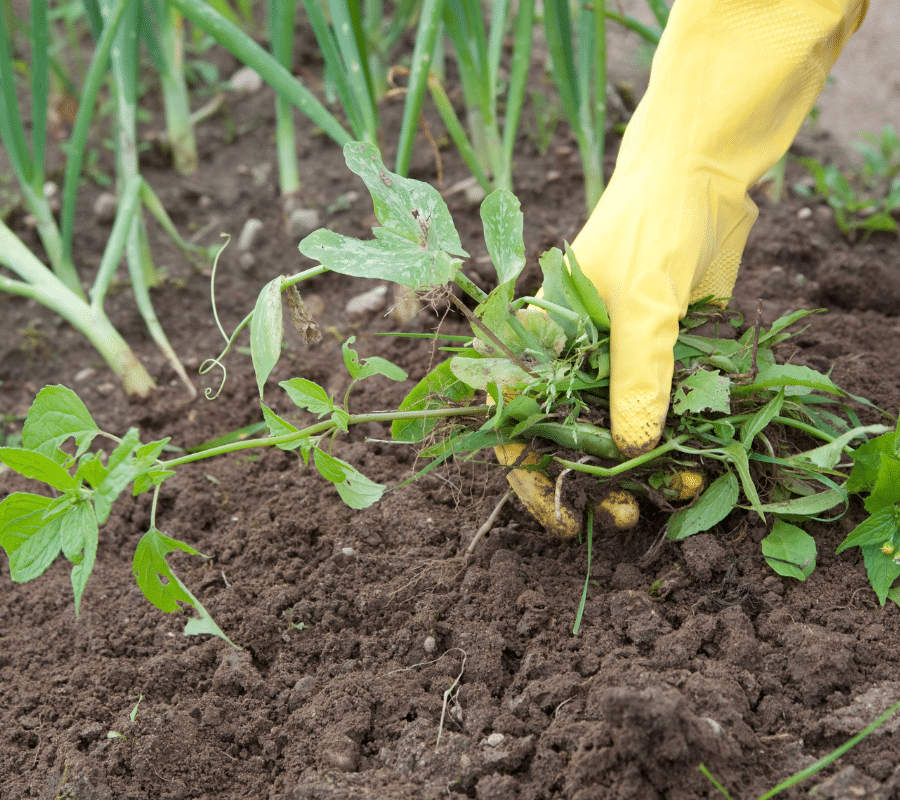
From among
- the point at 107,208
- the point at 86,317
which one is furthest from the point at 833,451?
the point at 107,208

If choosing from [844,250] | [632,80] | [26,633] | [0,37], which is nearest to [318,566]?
[26,633]

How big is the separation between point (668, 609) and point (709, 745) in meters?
0.25

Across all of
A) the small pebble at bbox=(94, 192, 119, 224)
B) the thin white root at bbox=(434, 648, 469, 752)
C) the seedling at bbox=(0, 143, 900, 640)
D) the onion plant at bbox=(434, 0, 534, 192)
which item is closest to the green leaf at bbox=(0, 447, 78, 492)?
the seedling at bbox=(0, 143, 900, 640)

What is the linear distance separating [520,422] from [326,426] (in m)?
0.26

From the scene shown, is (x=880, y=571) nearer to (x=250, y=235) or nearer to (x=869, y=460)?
(x=869, y=460)

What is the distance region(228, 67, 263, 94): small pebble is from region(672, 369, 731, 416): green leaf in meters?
2.05

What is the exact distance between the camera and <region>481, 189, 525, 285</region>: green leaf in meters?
0.97

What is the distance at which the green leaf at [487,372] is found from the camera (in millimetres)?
958

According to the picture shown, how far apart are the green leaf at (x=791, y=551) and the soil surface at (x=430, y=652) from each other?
0.09 feet

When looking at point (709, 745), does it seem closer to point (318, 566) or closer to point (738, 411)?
point (738, 411)

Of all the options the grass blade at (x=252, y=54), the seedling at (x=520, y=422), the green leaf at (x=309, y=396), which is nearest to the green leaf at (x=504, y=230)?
the seedling at (x=520, y=422)

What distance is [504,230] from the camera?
0.98 meters

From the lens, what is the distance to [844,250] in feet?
6.30

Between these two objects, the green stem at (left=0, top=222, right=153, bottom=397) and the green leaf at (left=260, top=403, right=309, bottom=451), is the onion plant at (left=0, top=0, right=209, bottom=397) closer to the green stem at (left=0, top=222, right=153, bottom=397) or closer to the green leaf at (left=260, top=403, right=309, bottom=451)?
the green stem at (left=0, top=222, right=153, bottom=397)
